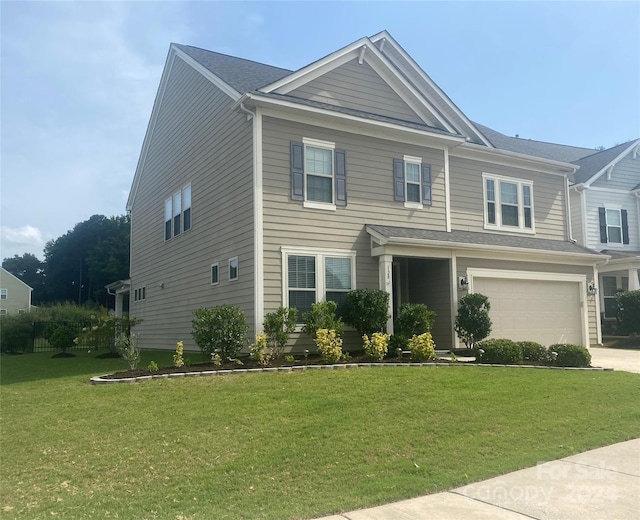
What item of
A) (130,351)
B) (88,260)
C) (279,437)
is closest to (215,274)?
(130,351)

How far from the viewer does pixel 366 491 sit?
16.4 ft

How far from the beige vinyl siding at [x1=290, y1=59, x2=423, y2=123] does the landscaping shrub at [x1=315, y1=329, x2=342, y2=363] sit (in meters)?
6.31

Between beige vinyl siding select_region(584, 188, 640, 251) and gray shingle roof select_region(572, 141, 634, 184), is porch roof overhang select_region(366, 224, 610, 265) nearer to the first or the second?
beige vinyl siding select_region(584, 188, 640, 251)

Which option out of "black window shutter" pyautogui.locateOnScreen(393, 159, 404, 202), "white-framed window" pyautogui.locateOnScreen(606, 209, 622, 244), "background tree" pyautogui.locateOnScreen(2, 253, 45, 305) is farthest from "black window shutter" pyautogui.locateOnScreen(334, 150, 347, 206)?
"background tree" pyautogui.locateOnScreen(2, 253, 45, 305)

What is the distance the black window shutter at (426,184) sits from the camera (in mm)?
15602

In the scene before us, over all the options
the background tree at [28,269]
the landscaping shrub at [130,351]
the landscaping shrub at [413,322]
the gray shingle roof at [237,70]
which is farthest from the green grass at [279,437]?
the background tree at [28,269]

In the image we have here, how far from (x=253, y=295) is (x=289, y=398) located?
496cm

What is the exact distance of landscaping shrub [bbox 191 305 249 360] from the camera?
11.0 m

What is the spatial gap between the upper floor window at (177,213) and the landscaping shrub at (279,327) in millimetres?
6423

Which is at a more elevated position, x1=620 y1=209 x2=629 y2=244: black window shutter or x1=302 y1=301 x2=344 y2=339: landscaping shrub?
x1=620 y1=209 x2=629 y2=244: black window shutter

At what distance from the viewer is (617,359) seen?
561 inches

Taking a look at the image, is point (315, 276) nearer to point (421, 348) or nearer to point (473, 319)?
point (421, 348)

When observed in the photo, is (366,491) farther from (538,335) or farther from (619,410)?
(538,335)

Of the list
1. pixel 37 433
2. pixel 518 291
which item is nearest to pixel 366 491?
pixel 37 433
